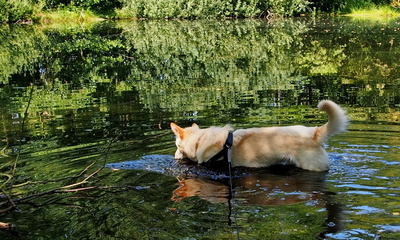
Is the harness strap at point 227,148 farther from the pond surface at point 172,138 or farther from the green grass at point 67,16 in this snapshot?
the green grass at point 67,16

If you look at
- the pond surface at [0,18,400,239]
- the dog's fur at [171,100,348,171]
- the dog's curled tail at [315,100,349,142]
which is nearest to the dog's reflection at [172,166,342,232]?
the pond surface at [0,18,400,239]

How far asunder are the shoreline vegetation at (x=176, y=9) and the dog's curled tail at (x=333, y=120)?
3006 cm

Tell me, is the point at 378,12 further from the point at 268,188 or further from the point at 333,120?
the point at 268,188

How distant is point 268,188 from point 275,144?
0.77 m

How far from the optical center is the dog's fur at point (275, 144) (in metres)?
5.40

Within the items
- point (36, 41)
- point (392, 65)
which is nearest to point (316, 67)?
point (392, 65)

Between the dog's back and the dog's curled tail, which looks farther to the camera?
the dog's back

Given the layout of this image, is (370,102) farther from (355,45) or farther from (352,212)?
(355,45)

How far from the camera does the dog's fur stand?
5398 millimetres

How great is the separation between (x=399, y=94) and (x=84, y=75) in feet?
30.4

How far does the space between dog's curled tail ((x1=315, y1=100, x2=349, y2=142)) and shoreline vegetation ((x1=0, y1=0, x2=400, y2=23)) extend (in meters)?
30.1

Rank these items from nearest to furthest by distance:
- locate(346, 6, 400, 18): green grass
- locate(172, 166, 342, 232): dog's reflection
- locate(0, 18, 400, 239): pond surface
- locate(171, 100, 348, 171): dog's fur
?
locate(0, 18, 400, 239): pond surface, locate(172, 166, 342, 232): dog's reflection, locate(171, 100, 348, 171): dog's fur, locate(346, 6, 400, 18): green grass

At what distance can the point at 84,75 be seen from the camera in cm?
1444

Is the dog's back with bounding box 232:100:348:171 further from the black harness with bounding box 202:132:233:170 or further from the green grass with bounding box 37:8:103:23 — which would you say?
the green grass with bounding box 37:8:103:23
